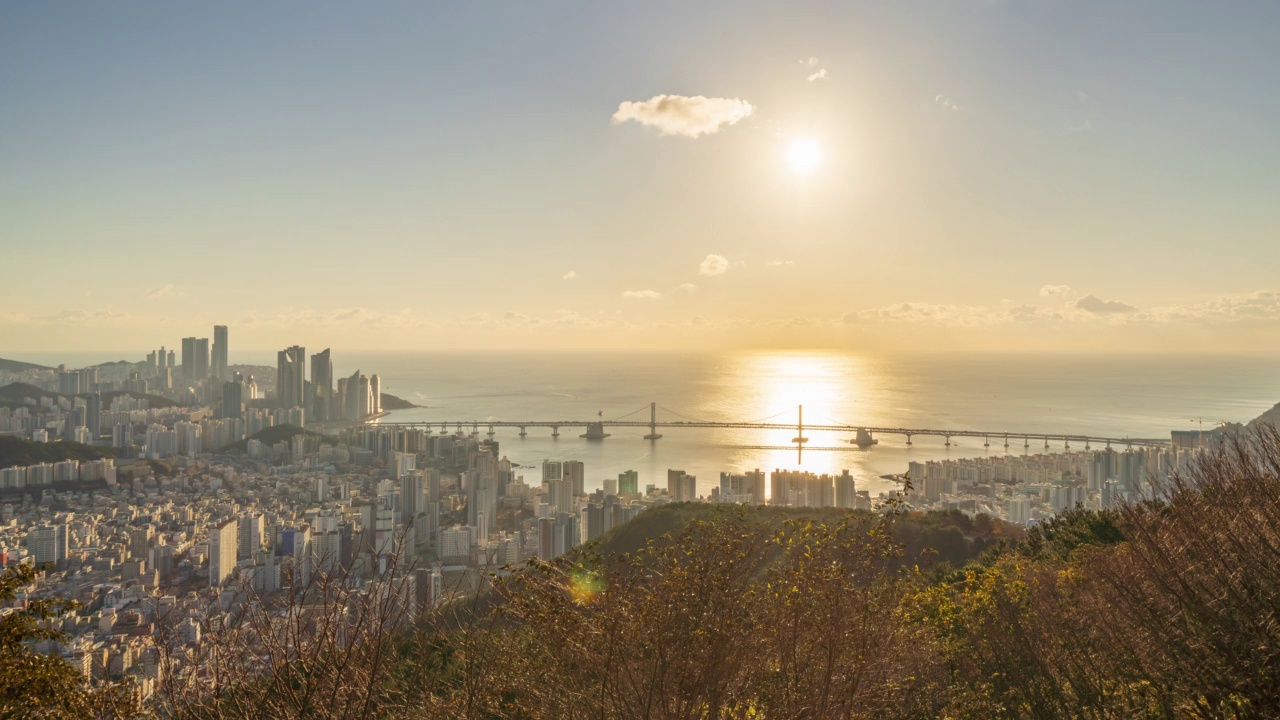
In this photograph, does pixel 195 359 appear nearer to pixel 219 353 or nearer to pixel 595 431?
pixel 219 353

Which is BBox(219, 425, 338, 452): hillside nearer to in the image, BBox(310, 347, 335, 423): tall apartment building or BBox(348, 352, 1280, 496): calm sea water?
BBox(348, 352, 1280, 496): calm sea water

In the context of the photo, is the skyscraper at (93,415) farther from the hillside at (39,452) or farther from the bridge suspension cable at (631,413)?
the bridge suspension cable at (631,413)

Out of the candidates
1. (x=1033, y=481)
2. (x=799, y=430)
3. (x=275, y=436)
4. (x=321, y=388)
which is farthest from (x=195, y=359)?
(x=1033, y=481)

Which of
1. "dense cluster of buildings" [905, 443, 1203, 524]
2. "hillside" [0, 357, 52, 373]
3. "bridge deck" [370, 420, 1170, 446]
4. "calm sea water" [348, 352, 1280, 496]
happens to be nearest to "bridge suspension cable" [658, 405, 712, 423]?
"calm sea water" [348, 352, 1280, 496]

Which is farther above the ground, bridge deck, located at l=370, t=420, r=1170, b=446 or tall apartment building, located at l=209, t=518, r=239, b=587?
bridge deck, located at l=370, t=420, r=1170, b=446

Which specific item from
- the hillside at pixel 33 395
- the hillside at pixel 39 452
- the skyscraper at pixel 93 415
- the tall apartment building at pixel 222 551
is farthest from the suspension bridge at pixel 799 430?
the tall apartment building at pixel 222 551
